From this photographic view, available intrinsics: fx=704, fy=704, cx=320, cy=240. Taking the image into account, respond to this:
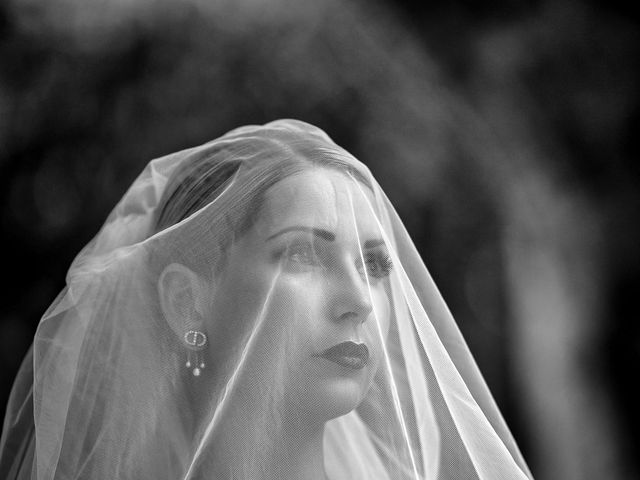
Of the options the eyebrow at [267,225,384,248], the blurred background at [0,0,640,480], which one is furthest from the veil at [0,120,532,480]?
the blurred background at [0,0,640,480]

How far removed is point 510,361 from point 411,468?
702 mm

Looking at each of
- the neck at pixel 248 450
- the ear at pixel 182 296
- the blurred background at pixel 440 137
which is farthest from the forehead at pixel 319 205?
the blurred background at pixel 440 137

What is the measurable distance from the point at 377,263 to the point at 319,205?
0.11 metres

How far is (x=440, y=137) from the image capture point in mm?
1564

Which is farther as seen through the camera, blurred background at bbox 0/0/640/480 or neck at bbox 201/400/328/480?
blurred background at bbox 0/0/640/480

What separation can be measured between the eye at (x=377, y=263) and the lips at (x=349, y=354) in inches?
4.1

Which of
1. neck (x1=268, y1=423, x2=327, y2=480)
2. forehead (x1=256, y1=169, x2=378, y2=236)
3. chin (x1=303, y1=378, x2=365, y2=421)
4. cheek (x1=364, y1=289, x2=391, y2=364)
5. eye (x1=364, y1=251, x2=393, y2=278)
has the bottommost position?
neck (x1=268, y1=423, x2=327, y2=480)

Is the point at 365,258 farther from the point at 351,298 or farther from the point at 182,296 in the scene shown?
the point at 182,296

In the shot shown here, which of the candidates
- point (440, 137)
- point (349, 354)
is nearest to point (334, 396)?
point (349, 354)

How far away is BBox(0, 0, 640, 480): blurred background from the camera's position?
4.39ft

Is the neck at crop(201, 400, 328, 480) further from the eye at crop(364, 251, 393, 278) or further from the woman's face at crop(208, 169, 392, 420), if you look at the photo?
the eye at crop(364, 251, 393, 278)

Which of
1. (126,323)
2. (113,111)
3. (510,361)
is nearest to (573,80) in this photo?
(510,361)

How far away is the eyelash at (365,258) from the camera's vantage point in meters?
0.92

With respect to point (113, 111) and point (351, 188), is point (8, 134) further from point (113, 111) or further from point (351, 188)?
point (351, 188)
